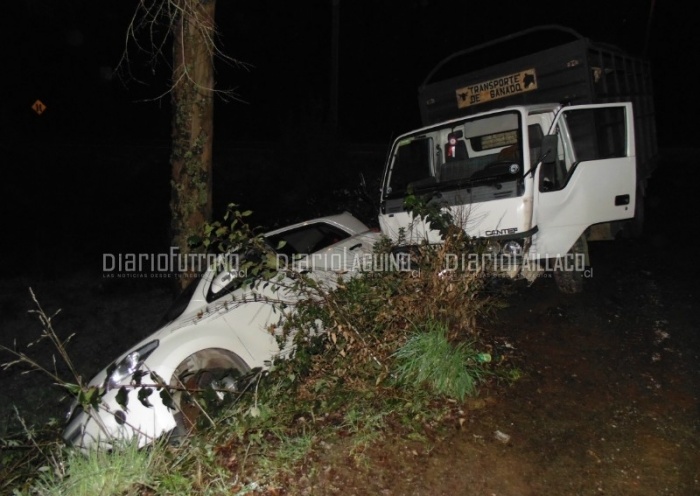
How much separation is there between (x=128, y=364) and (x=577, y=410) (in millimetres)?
3578

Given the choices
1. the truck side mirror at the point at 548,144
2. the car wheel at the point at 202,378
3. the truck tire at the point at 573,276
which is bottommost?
the car wheel at the point at 202,378

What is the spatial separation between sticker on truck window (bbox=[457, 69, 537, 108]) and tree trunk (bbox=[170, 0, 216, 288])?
363 centimetres

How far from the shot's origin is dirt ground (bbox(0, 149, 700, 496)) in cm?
316

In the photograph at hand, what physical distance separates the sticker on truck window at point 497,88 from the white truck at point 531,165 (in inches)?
0.5

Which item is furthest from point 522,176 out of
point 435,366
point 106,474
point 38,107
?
point 38,107

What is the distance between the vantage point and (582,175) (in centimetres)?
588

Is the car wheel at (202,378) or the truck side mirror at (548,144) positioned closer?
the car wheel at (202,378)

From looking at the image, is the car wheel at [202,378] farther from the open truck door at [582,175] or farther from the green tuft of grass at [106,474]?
the open truck door at [582,175]

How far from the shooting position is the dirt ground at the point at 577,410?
3156mm

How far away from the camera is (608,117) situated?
647cm

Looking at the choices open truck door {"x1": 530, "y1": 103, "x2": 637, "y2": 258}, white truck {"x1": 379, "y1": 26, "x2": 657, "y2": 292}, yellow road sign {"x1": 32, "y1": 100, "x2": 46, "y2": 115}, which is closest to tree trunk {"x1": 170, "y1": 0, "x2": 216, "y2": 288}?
white truck {"x1": 379, "y1": 26, "x2": 657, "y2": 292}

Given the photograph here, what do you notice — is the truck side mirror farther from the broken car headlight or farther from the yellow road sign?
the yellow road sign

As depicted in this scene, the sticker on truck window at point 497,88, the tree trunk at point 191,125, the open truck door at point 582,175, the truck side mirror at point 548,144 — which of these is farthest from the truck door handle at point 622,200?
the tree trunk at point 191,125

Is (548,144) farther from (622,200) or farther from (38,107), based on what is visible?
(38,107)
